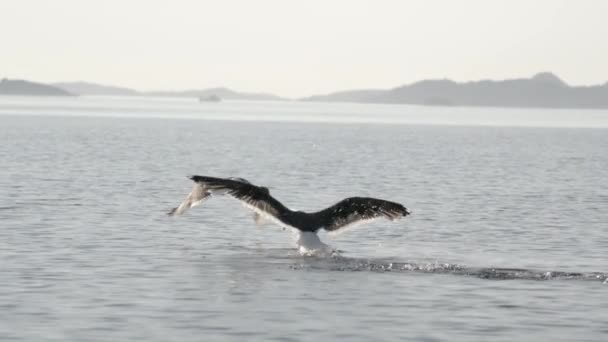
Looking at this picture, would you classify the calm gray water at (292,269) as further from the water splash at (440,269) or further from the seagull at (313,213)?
the seagull at (313,213)

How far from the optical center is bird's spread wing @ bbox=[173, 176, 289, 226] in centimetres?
2743

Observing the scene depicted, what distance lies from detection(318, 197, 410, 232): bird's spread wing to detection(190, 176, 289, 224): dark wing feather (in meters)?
1.00

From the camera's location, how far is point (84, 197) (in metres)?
46.2

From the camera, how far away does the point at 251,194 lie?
91.4ft

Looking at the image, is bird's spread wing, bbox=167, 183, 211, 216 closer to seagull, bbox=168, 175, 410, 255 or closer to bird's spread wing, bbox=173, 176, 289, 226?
bird's spread wing, bbox=173, 176, 289, 226

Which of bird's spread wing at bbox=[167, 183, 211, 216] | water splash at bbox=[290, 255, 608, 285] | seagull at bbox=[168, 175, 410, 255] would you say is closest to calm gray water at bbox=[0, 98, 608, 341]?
water splash at bbox=[290, 255, 608, 285]

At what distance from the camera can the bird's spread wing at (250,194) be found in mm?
27431

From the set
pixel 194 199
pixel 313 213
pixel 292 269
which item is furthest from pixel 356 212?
pixel 194 199

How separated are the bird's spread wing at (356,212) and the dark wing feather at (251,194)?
3.28ft

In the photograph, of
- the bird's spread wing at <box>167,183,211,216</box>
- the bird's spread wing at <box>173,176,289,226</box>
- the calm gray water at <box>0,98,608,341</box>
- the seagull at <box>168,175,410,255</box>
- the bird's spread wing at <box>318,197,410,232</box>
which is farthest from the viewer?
the bird's spread wing at <box>167,183,211,216</box>

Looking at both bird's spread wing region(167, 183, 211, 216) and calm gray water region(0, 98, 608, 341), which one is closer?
calm gray water region(0, 98, 608, 341)

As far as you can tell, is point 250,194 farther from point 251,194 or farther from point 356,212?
point 356,212

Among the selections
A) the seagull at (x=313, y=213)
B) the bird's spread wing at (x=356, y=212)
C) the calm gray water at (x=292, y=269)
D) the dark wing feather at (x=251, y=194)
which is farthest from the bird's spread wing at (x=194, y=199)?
the bird's spread wing at (x=356, y=212)

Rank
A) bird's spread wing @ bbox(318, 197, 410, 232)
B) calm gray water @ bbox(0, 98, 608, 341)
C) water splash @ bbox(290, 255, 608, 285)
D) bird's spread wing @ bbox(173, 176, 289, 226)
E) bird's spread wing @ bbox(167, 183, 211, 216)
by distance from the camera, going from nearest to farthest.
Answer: calm gray water @ bbox(0, 98, 608, 341) → water splash @ bbox(290, 255, 608, 285) → bird's spread wing @ bbox(173, 176, 289, 226) → bird's spread wing @ bbox(318, 197, 410, 232) → bird's spread wing @ bbox(167, 183, 211, 216)
